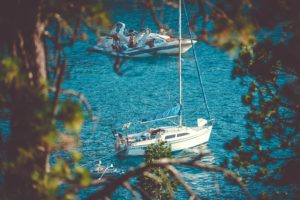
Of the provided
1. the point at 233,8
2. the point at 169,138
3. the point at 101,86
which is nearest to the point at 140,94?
the point at 101,86

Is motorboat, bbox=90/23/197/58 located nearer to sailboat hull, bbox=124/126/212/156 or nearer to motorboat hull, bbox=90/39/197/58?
motorboat hull, bbox=90/39/197/58

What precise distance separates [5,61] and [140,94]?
109 feet

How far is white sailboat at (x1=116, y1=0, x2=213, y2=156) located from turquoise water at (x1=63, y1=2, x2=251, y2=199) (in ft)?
1.76

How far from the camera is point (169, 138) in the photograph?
30.4 meters

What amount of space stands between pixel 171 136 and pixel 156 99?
21.4 ft

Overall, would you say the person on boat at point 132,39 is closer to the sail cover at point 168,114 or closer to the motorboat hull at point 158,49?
the motorboat hull at point 158,49

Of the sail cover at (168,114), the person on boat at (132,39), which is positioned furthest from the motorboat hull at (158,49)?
the sail cover at (168,114)

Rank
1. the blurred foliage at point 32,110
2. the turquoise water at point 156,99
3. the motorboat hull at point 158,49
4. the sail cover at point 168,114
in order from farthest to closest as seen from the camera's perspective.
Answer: the motorboat hull at point 158,49, the sail cover at point 168,114, the turquoise water at point 156,99, the blurred foliage at point 32,110

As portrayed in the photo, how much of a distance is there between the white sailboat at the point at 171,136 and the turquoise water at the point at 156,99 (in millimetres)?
536

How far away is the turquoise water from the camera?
28064 millimetres

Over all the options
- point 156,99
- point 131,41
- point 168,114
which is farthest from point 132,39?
point 168,114

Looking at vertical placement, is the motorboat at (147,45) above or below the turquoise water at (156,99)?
above

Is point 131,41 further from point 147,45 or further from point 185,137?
point 185,137

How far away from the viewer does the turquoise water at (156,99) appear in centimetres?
2806
